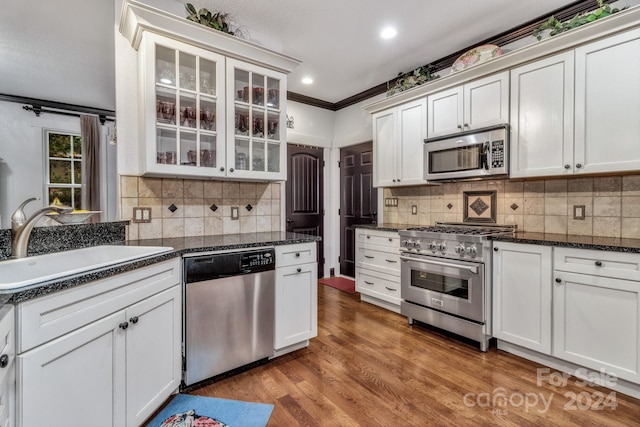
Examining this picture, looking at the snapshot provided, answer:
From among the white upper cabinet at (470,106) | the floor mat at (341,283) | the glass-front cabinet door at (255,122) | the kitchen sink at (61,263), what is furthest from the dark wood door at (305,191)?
the kitchen sink at (61,263)

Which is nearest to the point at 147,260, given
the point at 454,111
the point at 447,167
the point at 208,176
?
the point at 208,176

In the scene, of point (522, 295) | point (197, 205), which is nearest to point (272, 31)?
point (197, 205)

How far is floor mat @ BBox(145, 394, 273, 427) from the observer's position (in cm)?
161

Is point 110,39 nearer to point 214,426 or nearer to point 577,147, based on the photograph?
point 214,426

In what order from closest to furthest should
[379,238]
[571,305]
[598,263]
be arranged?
[598,263] < [571,305] < [379,238]

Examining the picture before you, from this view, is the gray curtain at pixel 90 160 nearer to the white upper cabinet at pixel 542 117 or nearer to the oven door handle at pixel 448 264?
the oven door handle at pixel 448 264

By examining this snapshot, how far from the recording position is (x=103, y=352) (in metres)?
1.27

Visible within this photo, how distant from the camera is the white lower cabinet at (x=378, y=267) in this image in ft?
10.7

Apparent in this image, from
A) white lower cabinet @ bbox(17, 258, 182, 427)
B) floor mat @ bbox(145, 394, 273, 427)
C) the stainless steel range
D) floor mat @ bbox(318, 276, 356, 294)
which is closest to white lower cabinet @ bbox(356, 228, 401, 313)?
the stainless steel range

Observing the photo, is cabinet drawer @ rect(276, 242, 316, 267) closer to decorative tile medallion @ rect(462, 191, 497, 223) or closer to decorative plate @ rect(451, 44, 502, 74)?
decorative tile medallion @ rect(462, 191, 497, 223)

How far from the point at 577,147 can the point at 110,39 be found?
3.91m

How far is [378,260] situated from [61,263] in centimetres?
280

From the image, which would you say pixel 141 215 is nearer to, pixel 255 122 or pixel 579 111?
pixel 255 122

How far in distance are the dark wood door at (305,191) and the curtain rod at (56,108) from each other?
7.39ft
